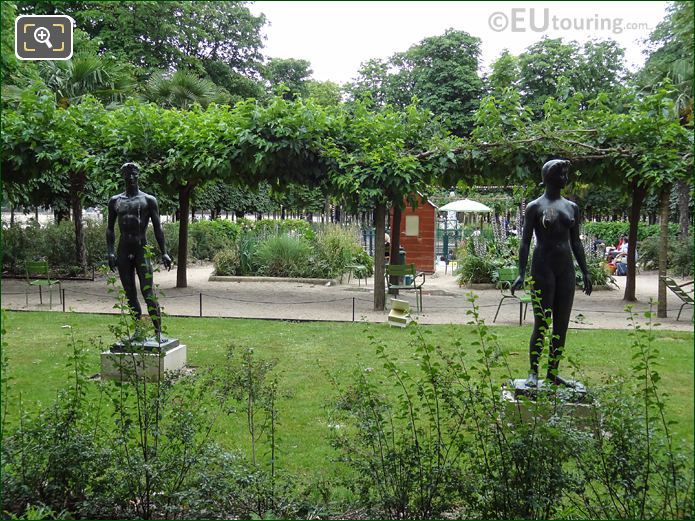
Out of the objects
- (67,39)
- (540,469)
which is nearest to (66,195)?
(67,39)

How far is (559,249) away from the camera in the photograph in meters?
5.41

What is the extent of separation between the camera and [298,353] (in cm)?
870

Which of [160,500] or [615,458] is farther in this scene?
[160,500]

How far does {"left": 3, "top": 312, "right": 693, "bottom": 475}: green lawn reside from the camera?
5.03 metres

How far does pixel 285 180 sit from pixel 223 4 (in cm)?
1778

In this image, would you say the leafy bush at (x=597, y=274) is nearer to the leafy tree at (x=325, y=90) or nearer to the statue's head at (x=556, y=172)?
the statue's head at (x=556, y=172)

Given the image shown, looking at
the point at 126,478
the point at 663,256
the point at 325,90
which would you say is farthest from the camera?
the point at 325,90

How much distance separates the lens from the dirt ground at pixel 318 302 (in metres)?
12.0

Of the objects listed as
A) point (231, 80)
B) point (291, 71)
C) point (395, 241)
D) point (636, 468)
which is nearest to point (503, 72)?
point (395, 241)

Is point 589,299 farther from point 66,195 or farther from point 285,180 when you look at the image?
point 66,195

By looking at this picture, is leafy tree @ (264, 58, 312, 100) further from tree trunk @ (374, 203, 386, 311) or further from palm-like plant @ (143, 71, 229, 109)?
tree trunk @ (374, 203, 386, 311)

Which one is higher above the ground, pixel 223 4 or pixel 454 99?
pixel 223 4

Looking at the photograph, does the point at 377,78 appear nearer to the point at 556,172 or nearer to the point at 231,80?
the point at 231,80

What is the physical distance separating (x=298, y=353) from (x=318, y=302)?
17.3 feet
